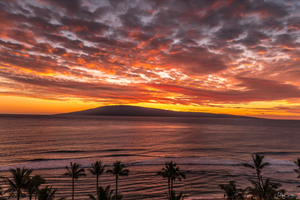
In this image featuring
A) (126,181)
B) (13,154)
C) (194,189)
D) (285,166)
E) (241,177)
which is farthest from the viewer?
(13,154)

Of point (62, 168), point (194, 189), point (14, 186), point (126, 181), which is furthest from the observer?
point (62, 168)

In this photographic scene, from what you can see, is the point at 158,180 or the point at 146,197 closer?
the point at 146,197

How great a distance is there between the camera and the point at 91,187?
139 ft

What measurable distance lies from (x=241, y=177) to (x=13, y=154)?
3337 inches

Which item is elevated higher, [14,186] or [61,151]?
[14,186]

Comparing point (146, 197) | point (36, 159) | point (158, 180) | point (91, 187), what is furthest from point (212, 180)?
point (36, 159)

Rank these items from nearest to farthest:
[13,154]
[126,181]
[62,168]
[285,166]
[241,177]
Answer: [126,181], [241,177], [62,168], [285,166], [13,154]

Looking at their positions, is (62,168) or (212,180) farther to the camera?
(62,168)

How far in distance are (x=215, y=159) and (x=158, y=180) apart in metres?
33.4

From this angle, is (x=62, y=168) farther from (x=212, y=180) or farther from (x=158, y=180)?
(x=212, y=180)

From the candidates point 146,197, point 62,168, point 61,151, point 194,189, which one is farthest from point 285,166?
point 61,151

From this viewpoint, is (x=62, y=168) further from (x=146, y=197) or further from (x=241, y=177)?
(x=241, y=177)

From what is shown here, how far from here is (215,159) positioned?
229 ft

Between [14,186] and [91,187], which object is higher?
[14,186]
